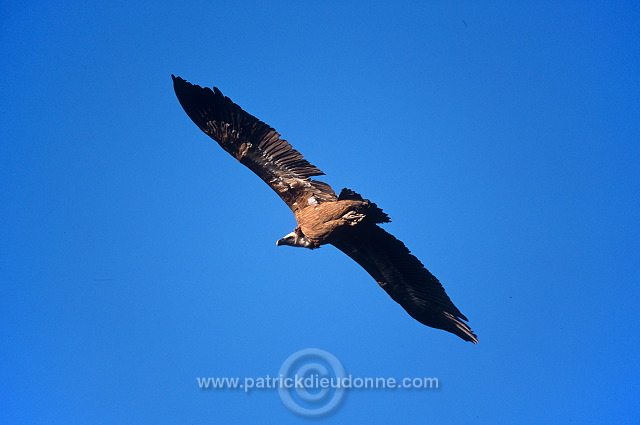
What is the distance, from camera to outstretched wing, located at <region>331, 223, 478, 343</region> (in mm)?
11477

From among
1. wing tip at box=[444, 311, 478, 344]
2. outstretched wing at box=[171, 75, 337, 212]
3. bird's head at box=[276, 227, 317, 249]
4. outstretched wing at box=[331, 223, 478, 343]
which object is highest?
outstretched wing at box=[171, 75, 337, 212]

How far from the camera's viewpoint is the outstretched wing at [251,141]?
11000mm

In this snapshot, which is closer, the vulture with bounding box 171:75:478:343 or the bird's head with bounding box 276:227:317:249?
the vulture with bounding box 171:75:478:343

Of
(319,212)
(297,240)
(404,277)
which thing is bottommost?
(404,277)

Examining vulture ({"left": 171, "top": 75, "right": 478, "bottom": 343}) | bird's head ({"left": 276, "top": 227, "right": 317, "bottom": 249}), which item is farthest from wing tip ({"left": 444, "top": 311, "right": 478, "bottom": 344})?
bird's head ({"left": 276, "top": 227, "right": 317, "bottom": 249})

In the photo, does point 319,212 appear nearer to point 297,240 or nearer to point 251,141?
point 297,240

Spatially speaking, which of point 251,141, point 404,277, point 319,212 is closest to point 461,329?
point 404,277

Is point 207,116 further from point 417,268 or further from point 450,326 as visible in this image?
point 450,326

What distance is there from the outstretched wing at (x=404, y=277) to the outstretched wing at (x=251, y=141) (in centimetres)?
102

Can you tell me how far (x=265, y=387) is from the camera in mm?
14211

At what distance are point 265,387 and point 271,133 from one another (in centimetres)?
619

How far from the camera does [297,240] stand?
11.6 meters

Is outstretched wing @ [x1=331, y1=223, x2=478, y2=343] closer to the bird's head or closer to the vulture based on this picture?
the vulture

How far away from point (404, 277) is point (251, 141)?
379 centimetres
